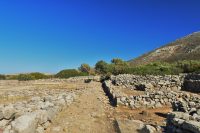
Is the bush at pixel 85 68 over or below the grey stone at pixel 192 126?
over

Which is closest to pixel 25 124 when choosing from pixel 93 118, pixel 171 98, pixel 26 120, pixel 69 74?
pixel 26 120

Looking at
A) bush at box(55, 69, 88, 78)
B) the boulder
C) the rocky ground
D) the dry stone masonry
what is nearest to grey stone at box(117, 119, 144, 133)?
the rocky ground

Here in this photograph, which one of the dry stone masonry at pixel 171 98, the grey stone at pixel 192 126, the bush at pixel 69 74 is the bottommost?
the grey stone at pixel 192 126

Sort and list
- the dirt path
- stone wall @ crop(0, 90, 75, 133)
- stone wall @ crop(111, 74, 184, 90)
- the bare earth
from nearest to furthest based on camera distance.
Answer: stone wall @ crop(0, 90, 75, 133), the dirt path, the bare earth, stone wall @ crop(111, 74, 184, 90)

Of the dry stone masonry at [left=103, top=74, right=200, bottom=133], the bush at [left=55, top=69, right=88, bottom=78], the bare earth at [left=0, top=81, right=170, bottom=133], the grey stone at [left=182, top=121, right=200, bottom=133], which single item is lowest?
the bare earth at [left=0, top=81, right=170, bottom=133]

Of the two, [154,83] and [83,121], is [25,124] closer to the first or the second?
[83,121]

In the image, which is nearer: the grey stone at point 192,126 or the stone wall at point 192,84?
the grey stone at point 192,126

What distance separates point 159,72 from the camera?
Result: 45.4 m

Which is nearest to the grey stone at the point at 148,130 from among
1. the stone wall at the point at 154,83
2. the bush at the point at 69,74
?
the stone wall at the point at 154,83

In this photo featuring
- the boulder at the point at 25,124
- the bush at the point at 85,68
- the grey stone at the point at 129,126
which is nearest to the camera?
the boulder at the point at 25,124

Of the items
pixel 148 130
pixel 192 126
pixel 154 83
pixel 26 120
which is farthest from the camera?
pixel 154 83

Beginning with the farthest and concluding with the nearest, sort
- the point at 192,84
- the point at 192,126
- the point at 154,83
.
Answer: the point at 154,83 → the point at 192,84 → the point at 192,126

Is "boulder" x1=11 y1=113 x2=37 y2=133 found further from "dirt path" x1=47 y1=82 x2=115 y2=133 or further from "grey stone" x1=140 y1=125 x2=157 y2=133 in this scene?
"grey stone" x1=140 y1=125 x2=157 y2=133

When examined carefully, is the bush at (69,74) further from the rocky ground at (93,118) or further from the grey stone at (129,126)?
the grey stone at (129,126)
